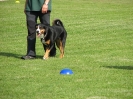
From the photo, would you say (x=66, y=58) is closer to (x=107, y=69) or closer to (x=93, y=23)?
(x=107, y=69)

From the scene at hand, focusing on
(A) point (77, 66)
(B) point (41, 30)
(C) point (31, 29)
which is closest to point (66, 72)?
(A) point (77, 66)

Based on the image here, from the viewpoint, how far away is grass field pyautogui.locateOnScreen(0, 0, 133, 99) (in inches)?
293

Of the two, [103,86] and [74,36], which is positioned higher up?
[103,86]

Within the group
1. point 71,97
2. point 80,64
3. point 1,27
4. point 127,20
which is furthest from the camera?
point 127,20

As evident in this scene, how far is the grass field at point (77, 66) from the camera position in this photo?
24.5 ft

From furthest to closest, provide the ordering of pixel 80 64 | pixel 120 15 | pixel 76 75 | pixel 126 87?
pixel 120 15 → pixel 80 64 → pixel 76 75 → pixel 126 87

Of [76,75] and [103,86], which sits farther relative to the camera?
[76,75]

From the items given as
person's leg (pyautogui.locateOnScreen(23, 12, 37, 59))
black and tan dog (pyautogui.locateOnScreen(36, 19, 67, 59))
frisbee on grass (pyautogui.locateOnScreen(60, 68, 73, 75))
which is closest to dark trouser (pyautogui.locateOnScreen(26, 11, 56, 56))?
person's leg (pyautogui.locateOnScreen(23, 12, 37, 59))

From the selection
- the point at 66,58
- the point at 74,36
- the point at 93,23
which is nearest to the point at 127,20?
the point at 93,23

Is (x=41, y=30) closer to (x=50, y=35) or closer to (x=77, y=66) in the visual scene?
(x=50, y=35)

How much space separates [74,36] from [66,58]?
4550 mm

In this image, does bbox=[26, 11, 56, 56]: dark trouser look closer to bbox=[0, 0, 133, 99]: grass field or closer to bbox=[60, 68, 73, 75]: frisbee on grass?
bbox=[0, 0, 133, 99]: grass field

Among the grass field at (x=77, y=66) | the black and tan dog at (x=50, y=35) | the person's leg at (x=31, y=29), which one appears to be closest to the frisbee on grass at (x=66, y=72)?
the grass field at (x=77, y=66)

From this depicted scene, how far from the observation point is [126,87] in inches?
305
